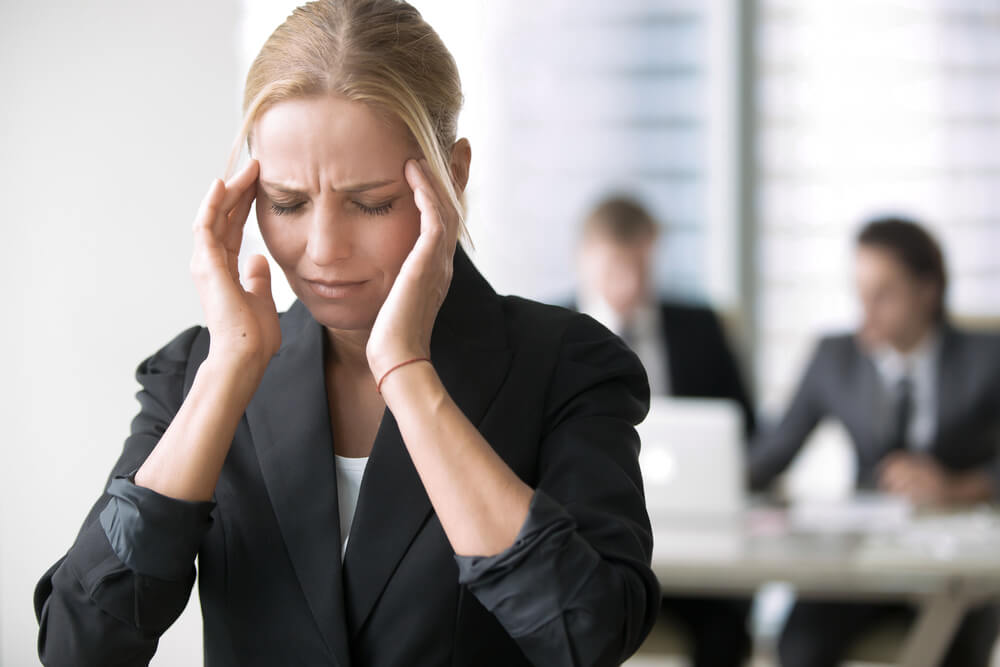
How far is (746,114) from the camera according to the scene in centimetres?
466

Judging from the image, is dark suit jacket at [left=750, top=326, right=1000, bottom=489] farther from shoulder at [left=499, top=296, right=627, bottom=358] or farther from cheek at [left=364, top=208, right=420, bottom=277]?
cheek at [left=364, top=208, right=420, bottom=277]

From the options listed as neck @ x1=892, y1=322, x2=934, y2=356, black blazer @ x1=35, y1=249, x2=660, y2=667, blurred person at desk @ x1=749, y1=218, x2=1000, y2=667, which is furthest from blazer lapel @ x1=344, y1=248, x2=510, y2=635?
neck @ x1=892, y1=322, x2=934, y2=356

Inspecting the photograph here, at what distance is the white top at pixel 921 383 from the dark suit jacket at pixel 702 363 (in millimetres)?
508

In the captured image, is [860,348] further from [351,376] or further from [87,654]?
[87,654]

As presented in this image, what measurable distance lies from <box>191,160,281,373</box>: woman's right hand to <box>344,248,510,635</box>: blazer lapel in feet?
0.53

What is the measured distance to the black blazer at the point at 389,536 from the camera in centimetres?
106

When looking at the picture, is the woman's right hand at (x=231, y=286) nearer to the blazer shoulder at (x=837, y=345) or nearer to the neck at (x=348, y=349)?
the neck at (x=348, y=349)

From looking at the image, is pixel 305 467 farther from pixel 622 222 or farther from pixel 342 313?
pixel 622 222

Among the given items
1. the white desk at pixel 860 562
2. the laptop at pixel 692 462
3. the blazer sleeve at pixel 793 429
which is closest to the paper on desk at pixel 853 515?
the white desk at pixel 860 562

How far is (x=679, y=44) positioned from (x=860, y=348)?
6.04 ft

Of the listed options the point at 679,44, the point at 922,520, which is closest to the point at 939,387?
the point at 922,520

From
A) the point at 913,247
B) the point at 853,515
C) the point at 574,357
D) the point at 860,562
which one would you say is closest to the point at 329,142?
the point at 574,357

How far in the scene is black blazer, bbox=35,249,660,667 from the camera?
41.9 inches

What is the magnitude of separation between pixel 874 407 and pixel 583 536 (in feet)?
8.31
